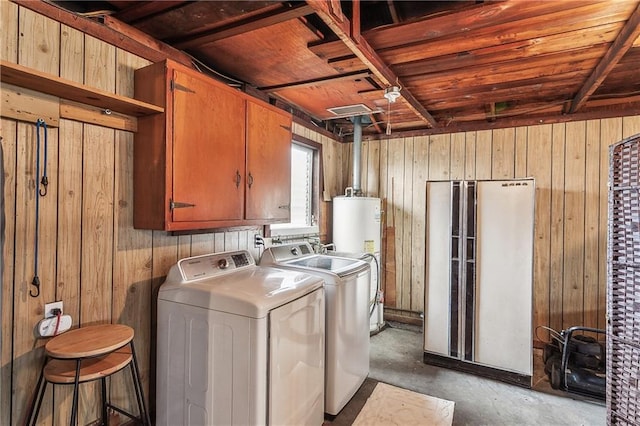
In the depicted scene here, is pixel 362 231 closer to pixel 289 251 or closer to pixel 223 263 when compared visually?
pixel 289 251

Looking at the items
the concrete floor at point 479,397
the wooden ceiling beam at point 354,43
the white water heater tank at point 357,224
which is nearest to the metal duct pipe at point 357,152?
the white water heater tank at point 357,224

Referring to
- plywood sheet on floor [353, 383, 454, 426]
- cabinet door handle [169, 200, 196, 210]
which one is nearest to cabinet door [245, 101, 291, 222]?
cabinet door handle [169, 200, 196, 210]

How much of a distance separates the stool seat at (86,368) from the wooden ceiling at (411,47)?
1690 millimetres

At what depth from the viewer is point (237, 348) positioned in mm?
1579

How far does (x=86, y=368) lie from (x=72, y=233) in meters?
0.65

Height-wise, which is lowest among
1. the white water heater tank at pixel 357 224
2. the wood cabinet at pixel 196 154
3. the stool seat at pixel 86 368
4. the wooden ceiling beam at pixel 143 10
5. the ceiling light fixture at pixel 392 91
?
the stool seat at pixel 86 368

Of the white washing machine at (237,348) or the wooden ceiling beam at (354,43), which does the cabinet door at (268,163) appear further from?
the wooden ceiling beam at (354,43)

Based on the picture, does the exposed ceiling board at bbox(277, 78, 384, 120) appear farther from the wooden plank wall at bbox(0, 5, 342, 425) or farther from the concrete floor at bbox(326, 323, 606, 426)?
the concrete floor at bbox(326, 323, 606, 426)

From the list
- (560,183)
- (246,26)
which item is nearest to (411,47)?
(246,26)

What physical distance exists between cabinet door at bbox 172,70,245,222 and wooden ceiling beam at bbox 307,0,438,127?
31.5 inches

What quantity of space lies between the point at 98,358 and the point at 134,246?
619 mm

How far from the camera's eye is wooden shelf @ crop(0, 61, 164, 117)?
4.08 ft

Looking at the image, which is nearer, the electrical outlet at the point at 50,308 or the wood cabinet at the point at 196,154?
the electrical outlet at the point at 50,308

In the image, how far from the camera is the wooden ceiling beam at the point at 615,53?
1.63 meters
